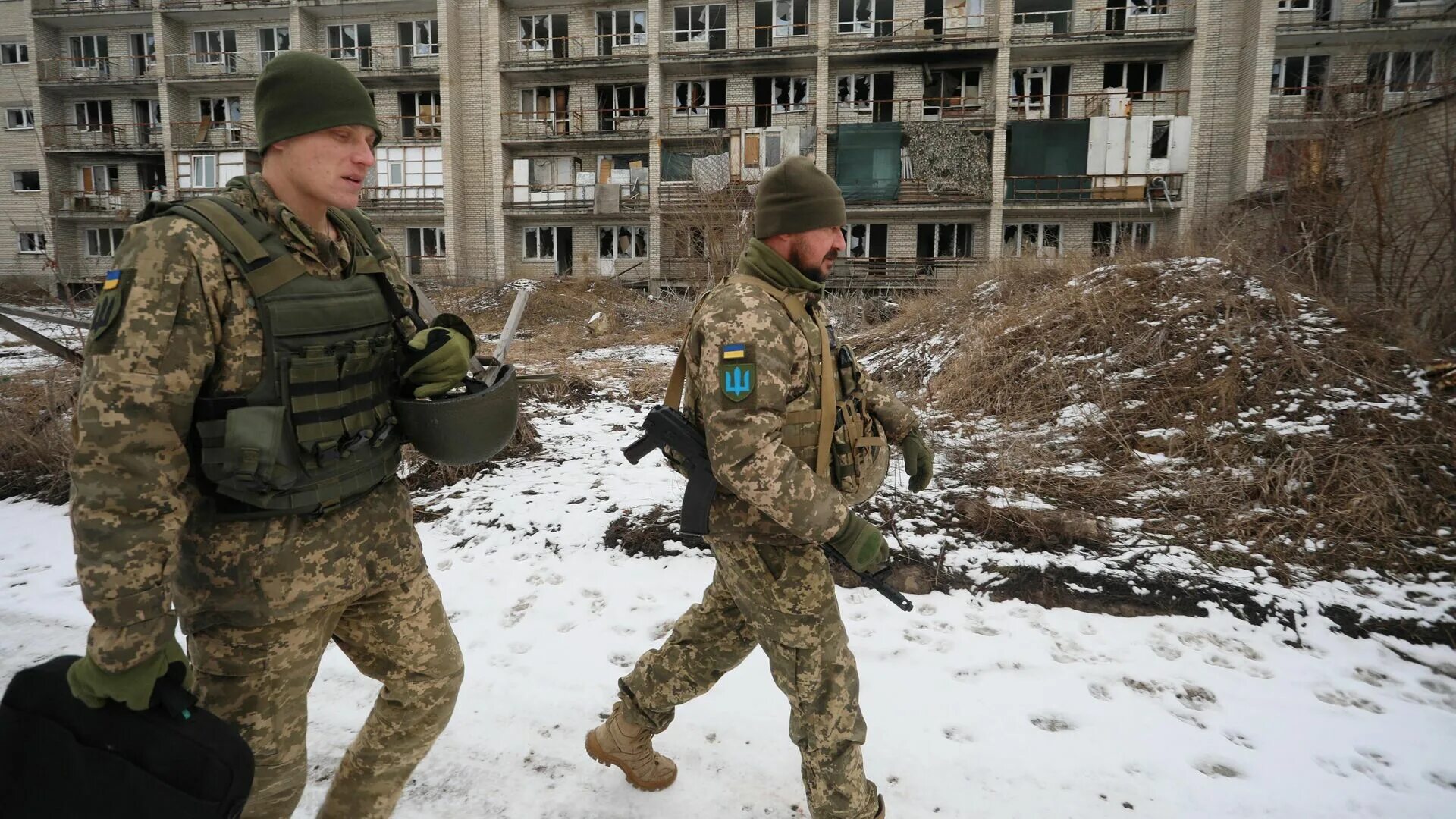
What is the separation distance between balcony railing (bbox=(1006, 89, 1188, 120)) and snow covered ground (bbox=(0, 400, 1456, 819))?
2252cm

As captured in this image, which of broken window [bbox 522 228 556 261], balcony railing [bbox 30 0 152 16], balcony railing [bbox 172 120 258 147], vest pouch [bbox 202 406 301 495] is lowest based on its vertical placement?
vest pouch [bbox 202 406 301 495]

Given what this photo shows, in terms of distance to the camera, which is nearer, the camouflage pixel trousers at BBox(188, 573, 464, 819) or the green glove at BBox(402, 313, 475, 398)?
the camouflage pixel trousers at BBox(188, 573, 464, 819)

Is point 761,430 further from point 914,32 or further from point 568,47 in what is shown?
point 568,47

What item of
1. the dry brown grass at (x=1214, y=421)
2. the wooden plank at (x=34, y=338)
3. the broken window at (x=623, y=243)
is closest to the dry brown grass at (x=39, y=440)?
the wooden plank at (x=34, y=338)

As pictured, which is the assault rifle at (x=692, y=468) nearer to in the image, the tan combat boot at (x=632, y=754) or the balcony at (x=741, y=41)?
the tan combat boot at (x=632, y=754)

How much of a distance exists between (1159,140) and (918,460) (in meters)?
24.3

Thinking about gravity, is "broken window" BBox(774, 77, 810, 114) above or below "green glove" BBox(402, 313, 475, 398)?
above

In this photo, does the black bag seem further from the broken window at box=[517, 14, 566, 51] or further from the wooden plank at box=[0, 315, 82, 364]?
the broken window at box=[517, 14, 566, 51]

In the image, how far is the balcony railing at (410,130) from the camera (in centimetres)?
2611

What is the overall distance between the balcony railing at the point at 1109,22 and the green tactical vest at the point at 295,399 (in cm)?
2454

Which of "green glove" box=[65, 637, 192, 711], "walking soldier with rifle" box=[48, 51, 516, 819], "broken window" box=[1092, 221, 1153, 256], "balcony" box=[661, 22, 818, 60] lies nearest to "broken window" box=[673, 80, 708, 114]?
"balcony" box=[661, 22, 818, 60]

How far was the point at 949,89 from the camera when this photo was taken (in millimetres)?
23266

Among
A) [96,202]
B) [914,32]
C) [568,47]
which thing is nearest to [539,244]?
[568,47]

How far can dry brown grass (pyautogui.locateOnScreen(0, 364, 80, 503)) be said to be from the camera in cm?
554
